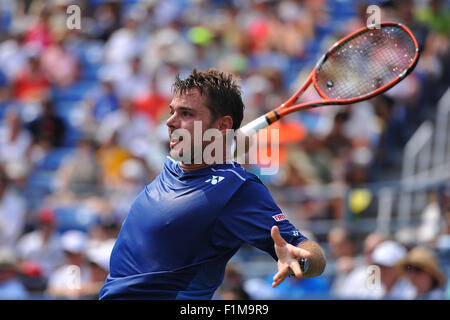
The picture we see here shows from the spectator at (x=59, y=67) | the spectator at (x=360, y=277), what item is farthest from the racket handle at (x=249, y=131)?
the spectator at (x=59, y=67)

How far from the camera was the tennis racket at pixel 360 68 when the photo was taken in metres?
4.29

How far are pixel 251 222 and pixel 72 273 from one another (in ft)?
13.9

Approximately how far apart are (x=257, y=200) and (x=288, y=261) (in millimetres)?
419

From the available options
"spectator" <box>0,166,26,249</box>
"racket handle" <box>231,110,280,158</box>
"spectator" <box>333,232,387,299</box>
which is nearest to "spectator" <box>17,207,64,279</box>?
"spectator" <box>0,166,26,249</box>

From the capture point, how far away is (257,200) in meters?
3.50

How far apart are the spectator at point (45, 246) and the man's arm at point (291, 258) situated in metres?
5.19

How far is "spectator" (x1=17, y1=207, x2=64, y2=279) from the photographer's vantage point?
816 cm

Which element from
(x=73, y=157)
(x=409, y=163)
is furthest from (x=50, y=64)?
(x=409, y=163)

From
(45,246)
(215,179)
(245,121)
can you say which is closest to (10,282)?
(45,246)

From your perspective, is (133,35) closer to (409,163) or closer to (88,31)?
(88,31)

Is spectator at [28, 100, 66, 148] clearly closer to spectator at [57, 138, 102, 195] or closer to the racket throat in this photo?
spectator at [57, 138, 102, 195]

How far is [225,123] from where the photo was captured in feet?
12.2

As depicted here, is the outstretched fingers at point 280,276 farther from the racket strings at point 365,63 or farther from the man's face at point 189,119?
the racket strings at point 365,63

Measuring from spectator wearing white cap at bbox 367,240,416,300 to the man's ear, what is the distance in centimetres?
302
